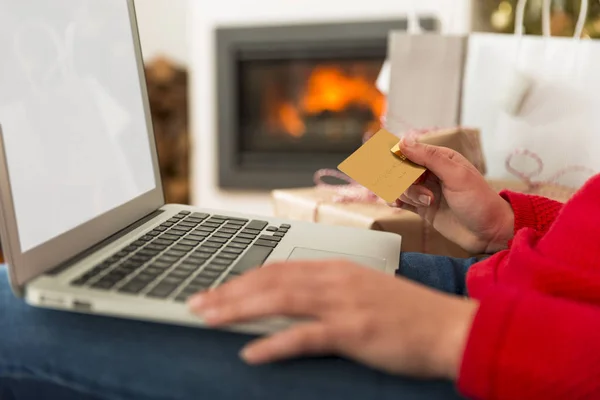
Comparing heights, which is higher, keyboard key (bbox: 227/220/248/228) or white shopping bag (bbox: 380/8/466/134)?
white shopping bag (bbox: 380/8/466/134)

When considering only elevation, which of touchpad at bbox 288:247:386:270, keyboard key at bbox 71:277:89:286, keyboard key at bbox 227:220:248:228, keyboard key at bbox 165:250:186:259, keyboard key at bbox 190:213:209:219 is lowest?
touchpad at bbox 288:247:386:270

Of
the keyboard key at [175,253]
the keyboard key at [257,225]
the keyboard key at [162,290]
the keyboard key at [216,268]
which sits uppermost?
the keyboard key at [162,290]

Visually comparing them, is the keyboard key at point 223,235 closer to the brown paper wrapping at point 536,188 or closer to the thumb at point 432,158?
the thumb at point 432,158

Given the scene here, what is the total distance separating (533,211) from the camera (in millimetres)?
662

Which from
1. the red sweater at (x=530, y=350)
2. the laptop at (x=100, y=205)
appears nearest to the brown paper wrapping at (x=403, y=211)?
the laptop at (x=100, y=205)

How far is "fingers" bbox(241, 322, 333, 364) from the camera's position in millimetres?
354

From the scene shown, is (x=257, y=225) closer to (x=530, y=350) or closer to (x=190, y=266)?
(x=190, y=266)

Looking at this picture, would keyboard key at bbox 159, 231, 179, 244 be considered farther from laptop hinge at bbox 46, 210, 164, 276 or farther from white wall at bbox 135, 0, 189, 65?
white wall at bbox 135, 0, 189, 65

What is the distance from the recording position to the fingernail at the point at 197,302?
0.37 metres

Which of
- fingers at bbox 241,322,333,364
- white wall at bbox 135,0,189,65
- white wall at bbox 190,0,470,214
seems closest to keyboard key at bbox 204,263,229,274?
fingers at bbox 241,322,333,364

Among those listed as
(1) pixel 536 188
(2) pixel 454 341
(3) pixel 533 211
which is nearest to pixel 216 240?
(2) pixel 454 341

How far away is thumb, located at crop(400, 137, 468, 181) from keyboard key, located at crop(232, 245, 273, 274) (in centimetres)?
→ 21

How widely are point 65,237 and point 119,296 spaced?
0.11m

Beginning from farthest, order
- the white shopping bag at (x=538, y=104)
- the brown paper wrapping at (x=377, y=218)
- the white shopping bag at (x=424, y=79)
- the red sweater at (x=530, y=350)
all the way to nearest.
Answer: the white shopping bag at (x=424, y=79) < the white shopping bag at (x=538, y=104) < the brown paper wrapping at (x=377, y=218) < the red sweater at (x=530, y=350)
